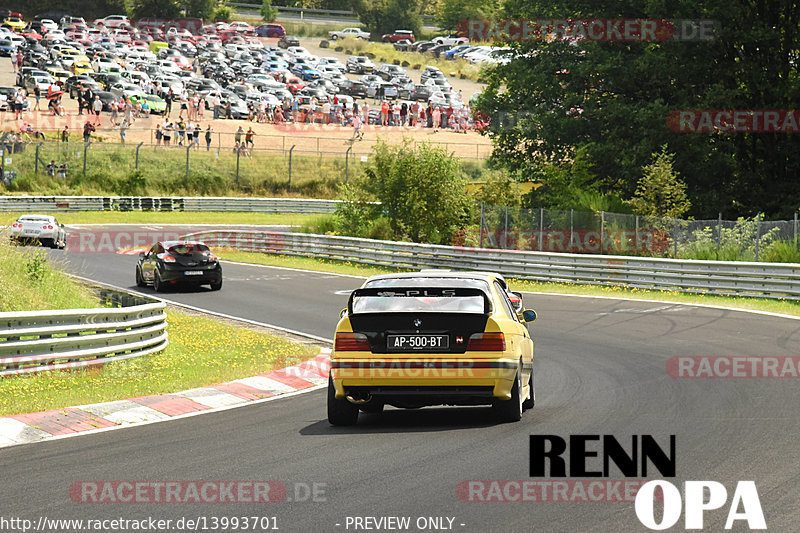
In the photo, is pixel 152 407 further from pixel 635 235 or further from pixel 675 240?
pixel 635 235

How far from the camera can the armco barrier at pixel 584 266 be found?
1051 inches

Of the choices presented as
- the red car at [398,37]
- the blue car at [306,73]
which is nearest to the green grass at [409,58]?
the red car at [398,37]

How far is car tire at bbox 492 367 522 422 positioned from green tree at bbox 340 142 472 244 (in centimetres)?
2750

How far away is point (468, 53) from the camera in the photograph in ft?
421

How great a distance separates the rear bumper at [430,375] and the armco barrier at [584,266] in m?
17.1

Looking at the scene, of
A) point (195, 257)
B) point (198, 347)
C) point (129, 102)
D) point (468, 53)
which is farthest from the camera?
point (468, 53)

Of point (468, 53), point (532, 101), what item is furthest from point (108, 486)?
point (468, 53)

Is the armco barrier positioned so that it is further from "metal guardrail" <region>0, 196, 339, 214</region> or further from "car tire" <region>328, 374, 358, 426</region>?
"metal guardrail" <region>0, 196, 339, 214</region>

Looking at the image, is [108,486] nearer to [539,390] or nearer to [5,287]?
[539,390]

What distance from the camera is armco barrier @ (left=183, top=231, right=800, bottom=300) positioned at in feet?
87.6

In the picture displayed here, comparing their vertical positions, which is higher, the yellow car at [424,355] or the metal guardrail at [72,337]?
the yellow car at [424,355]

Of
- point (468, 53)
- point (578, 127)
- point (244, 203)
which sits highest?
point (468, 53)

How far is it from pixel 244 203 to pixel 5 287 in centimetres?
4942

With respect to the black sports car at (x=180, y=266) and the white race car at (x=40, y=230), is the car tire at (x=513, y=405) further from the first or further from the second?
the white race car at (x=40, y=230)
